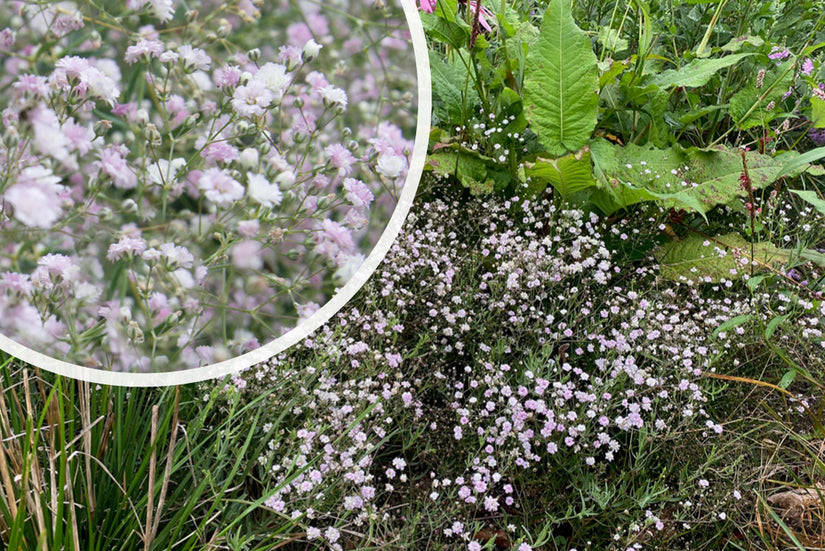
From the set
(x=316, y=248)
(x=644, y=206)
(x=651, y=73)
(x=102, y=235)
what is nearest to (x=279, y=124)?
(x=316, y=248)

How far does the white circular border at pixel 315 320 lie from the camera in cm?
111

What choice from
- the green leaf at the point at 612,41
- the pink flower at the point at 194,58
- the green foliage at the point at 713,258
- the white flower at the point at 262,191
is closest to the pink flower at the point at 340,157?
the white flower at the point at 262,191

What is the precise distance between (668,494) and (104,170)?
1.44m

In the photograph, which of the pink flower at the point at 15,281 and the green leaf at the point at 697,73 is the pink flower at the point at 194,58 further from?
the green leaf at the point at 697,73

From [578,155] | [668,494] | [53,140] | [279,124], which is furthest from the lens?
[578,155]

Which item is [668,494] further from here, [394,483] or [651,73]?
[651,73]

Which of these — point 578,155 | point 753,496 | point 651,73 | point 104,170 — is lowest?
point 753,496

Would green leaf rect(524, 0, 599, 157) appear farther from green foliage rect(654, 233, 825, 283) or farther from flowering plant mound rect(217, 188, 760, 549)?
green foliage rect(654, 233, 825, 283)

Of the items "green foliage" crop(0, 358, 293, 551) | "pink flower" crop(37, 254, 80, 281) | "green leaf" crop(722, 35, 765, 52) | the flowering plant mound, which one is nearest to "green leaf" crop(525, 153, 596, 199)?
the flowering plant mound

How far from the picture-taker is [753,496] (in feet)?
5.88

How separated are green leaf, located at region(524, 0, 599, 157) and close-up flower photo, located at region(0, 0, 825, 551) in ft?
0.03

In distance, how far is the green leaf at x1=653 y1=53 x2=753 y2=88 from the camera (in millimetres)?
2465

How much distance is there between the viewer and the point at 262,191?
43.0 inches

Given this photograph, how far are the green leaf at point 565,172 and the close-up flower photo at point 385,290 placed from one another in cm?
1
